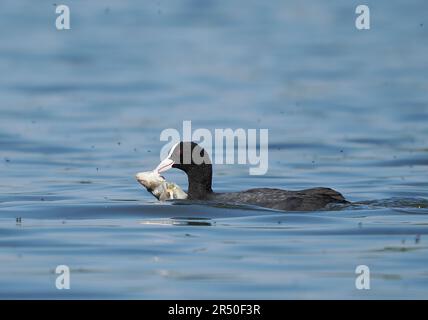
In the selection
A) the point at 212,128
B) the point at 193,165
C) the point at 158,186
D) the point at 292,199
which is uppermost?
the point at 212,128

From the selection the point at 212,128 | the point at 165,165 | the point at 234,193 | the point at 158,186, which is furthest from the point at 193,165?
the point at 212,128

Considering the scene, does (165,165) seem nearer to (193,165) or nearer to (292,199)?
(193,165)

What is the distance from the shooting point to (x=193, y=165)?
1766cm

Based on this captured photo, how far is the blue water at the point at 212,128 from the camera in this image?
13406 mm

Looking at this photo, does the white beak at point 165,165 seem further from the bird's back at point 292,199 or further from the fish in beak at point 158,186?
the bird's back at point 292,199

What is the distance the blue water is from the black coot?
0.22 metres

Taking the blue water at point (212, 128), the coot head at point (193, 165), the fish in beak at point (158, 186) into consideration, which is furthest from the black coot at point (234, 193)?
the blue water at point (212, 128)

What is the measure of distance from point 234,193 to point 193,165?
674mm

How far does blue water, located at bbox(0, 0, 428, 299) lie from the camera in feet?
44.0

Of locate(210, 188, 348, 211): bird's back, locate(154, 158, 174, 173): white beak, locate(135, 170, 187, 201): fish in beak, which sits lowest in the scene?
locate(210, 188, 348, 211): bird's back

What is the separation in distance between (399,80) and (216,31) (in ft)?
30.6

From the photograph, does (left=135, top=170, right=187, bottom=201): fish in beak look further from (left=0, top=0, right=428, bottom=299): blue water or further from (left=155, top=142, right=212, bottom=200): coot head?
(left=0, top=0, right=428, bottom=299): blue water

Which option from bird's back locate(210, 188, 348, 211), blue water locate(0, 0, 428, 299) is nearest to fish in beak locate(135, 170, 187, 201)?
blue water locate(0, 0, 428, 299)

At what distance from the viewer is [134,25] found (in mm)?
42406
